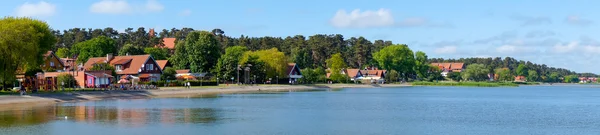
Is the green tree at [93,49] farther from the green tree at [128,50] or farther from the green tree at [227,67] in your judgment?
the green tree at [227,67]

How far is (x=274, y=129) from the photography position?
32531 millimetres

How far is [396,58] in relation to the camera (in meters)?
143

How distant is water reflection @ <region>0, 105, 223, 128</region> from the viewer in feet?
118

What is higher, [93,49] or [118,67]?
[93,49]

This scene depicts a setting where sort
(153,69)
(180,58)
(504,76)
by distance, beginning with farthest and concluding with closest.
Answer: (504,76) < (180,58) < (153,69)

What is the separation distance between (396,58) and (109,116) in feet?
356

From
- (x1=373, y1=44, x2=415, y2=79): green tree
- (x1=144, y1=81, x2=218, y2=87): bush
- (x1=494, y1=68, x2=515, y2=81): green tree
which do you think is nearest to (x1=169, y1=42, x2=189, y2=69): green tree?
(x1=144, y1=81, x2=218, y2=87): bush

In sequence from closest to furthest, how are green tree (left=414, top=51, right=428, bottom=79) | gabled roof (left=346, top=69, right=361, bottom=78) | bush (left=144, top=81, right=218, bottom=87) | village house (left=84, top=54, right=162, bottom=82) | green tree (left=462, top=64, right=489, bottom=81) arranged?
bush (left=144, top=81, right=218, bottom=87)
village house (left=84, top=54, right=162, bottom=82)
gabled roof (left=346, top=69, right=361, bottom=78)
green tree (left=414, top=51, right=428, bottom=79)
green tree (left=462, top=64, right=489, bottom=81)

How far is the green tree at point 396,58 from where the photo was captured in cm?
14300

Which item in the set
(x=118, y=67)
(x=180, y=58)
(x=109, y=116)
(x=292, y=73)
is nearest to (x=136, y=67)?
(x=118, y=67)

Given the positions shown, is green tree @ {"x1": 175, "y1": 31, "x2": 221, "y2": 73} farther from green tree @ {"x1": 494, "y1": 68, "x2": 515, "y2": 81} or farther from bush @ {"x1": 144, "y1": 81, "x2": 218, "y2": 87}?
green tree @ {"x1": 494, "y1": 68, "x2": 515, "y2": 81}

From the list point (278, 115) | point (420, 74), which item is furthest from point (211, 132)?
point (420, 74)

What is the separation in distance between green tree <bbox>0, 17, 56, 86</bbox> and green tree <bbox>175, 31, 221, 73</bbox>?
43114 mm

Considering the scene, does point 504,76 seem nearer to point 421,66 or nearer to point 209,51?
point 421,66
